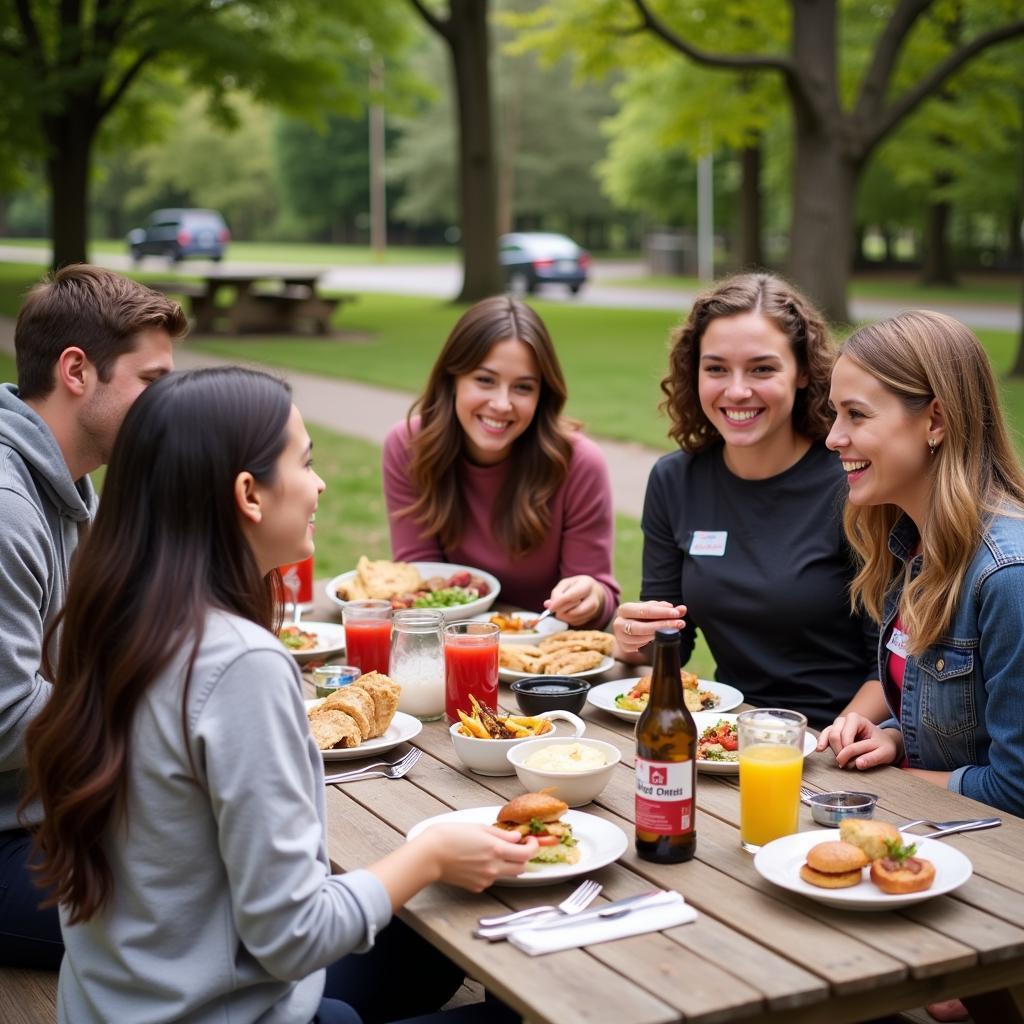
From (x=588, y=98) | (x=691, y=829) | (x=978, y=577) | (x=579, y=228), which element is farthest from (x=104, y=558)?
(x=579, y=228)

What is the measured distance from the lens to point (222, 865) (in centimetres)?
203

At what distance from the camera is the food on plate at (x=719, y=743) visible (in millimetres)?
2771

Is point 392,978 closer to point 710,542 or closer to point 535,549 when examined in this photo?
point 710,542

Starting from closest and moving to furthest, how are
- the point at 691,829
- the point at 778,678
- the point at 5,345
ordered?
the point at 691,829, the point at 778,678, the point at 5,345

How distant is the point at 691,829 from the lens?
2.32 meters

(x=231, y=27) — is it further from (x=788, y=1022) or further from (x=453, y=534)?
(x=788, y=1022)

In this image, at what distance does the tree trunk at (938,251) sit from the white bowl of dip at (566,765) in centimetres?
3240

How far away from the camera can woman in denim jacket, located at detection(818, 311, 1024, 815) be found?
2.73 m

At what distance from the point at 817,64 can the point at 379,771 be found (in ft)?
52.4

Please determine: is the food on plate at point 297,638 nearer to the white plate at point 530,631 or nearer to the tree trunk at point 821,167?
the white plate at point 530,631

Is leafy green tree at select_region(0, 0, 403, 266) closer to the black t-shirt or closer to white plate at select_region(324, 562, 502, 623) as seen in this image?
white plate at select_region(324, 562, 502, 623)

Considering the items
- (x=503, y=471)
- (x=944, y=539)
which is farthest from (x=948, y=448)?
(x=503, y=471)

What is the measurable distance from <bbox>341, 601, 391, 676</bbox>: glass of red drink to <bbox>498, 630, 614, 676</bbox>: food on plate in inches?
11.2

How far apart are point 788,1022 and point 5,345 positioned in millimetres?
16744
